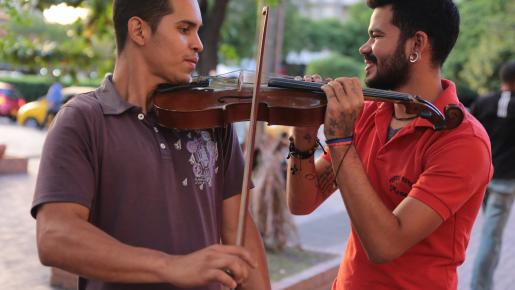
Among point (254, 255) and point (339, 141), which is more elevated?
point (339, 141)

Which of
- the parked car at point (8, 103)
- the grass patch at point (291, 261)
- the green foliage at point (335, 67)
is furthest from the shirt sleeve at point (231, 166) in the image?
the green foliage at point (335, 67)

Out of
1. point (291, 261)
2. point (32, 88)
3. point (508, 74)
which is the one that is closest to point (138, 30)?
point (291, 261)

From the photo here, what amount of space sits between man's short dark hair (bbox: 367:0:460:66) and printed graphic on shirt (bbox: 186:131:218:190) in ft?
2.61

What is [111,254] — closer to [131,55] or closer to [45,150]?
[45,150]

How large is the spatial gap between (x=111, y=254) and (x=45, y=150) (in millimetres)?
333

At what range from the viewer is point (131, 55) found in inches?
78.2

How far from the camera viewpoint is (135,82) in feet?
6.51

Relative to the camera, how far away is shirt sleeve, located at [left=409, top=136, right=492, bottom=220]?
2113mm

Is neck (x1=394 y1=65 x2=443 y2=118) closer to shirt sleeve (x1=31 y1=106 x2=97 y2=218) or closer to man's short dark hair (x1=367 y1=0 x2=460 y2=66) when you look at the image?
man's short dark hair (x1=367 y1=0 x2=460 y2=66)

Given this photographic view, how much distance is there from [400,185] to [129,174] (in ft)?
3.10

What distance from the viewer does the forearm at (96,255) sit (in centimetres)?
157

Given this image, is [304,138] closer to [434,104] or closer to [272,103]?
[272,103]

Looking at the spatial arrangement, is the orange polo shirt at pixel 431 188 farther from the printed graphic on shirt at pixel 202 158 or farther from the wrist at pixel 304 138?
the printed graphic on shirt at pixel 202 158

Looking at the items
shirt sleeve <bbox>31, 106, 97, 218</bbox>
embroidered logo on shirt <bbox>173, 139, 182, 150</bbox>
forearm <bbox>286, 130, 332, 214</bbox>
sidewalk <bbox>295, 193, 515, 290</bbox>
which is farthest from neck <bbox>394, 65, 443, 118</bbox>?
sidewalk <bbox>295, 193, 515, 290</bbox>
